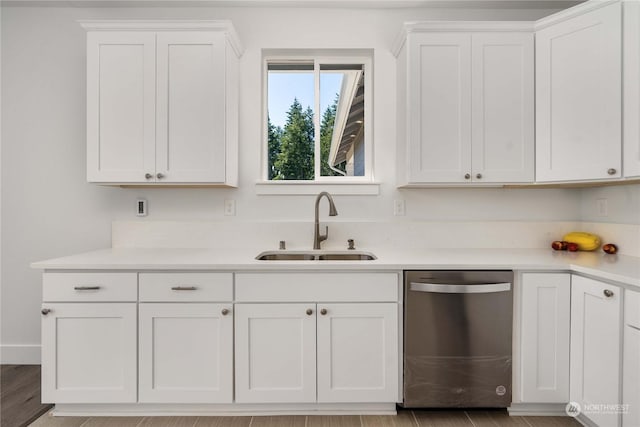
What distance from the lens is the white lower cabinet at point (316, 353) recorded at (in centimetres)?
186

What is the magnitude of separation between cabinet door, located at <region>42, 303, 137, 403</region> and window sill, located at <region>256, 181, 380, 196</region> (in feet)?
3.62

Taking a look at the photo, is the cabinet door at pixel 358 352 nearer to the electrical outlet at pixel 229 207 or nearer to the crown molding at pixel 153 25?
the electrical outlet at pixel 229 207

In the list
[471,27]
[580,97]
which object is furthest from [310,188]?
[580,97]

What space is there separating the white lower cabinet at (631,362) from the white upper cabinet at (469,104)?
90 cm

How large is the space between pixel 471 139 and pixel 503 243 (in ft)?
2.70

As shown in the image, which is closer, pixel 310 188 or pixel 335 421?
pixel 335 421

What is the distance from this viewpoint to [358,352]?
1867 mm

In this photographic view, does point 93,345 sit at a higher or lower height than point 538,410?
higher

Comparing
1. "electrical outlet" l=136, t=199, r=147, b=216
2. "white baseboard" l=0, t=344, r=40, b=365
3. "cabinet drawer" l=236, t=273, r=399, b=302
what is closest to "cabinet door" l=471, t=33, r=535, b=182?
"cabinet drawer" l=236, t=273, r=399, b=302

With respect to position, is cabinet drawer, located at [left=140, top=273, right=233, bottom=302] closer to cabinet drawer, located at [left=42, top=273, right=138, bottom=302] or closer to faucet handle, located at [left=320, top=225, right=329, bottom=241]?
cabinet drawer, located at [left=42, top=273, right=138, bottom=302]

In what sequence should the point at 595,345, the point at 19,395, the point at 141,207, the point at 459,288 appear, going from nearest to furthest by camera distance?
1. the point at 595,345
2. the point at 459,288
3. the point at 19,395
4. the point at 141,207

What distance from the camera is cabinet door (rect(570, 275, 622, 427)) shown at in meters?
1.60

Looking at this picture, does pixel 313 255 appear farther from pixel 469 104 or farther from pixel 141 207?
pixel 469 104

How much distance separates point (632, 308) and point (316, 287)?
1.40m
